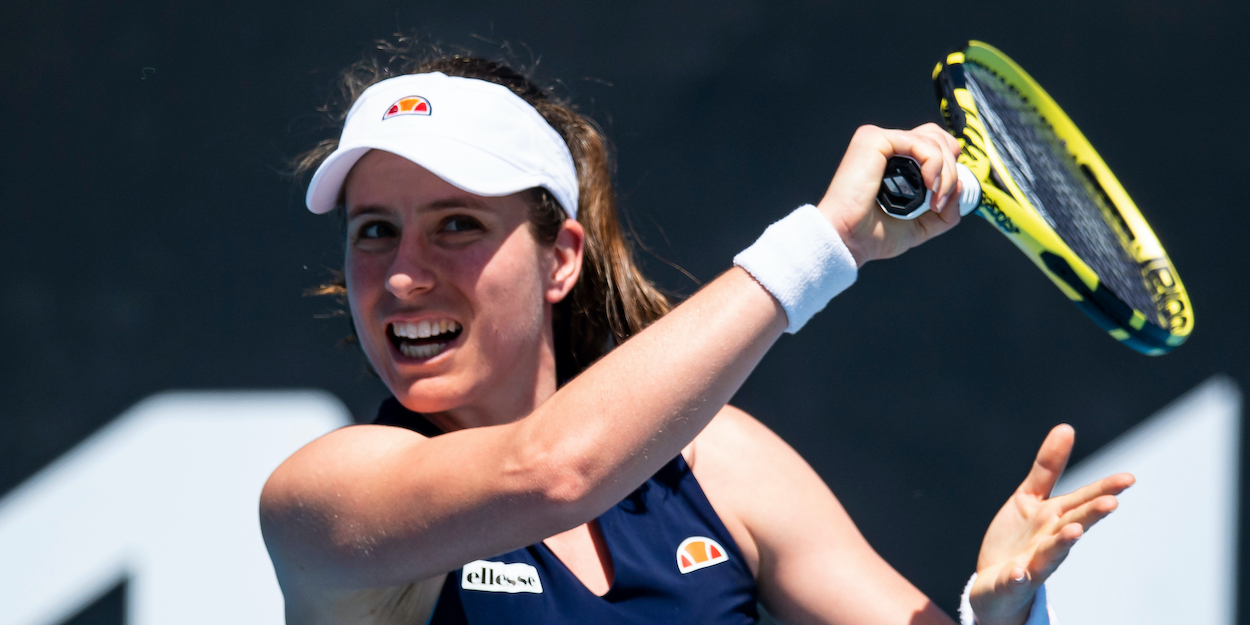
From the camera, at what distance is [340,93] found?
2.46 metres

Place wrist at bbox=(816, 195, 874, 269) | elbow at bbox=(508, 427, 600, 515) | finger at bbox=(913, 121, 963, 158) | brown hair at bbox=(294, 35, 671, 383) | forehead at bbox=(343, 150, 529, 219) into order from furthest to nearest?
brown hair at bbox=(294, 35, 671, 383) → forehead at bbox=(343, 150, 529, 219) → finger at bbox=(913, 121, 963, 158) → wrist at bbox=(816, 195, 874, 269) → elbow at bbox=(508, 427, 600, 515)

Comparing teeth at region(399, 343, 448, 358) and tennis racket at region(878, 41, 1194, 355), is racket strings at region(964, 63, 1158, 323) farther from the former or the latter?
teeth at region(399, 343, 448, 358)

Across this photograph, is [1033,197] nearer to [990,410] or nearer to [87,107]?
[990,410]

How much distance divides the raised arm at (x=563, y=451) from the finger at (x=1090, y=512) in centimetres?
46

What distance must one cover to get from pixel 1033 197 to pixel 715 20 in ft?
3.57

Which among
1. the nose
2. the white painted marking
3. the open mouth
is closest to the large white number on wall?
the open mouth

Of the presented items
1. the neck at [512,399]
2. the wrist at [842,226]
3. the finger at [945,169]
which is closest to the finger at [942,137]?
the finger at [945,169]

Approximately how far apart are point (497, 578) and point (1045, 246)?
2.80 ft

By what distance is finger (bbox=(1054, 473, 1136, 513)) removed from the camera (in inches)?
50.0

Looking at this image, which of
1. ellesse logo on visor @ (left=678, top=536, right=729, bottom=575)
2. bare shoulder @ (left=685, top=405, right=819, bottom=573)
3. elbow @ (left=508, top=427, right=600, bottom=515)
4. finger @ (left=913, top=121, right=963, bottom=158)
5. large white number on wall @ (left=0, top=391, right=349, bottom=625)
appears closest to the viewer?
elbow @ (left=508, top=427, right=600, bottom=515)

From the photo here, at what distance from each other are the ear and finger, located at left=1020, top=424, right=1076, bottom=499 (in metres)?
0.72

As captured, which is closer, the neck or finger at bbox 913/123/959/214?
finger at bbox 913/123/959/214

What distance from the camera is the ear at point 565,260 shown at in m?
1.52

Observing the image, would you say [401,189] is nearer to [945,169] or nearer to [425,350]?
[425,350]
